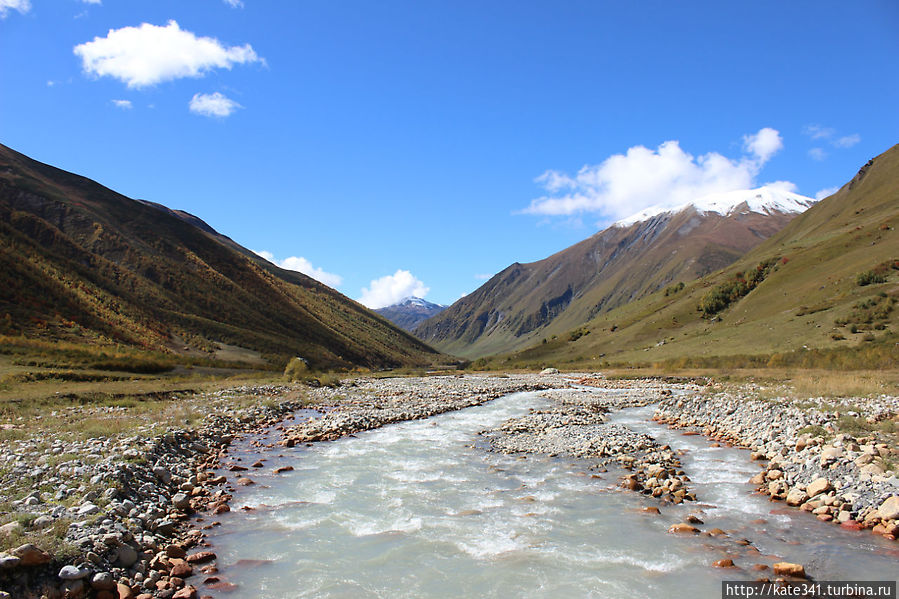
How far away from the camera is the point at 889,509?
1109 cm

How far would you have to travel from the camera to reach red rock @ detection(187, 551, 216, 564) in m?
9.86

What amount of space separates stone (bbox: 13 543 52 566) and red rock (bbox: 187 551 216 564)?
263 centimetres

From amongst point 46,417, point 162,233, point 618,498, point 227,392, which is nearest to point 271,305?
point 162,233

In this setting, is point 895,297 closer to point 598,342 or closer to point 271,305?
point 598,342

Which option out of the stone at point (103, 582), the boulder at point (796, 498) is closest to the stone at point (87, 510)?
the stone at point (103, 582)

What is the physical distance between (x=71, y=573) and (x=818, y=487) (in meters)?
17.4

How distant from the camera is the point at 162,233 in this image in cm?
13162

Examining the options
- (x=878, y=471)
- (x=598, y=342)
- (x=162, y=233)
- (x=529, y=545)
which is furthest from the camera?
(x=162, y=233)

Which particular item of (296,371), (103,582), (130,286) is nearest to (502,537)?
(103,582)

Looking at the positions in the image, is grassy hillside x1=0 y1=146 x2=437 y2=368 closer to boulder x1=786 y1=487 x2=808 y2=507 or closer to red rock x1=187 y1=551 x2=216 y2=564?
red rock x1=187 y1=551 x2=216 y2=564

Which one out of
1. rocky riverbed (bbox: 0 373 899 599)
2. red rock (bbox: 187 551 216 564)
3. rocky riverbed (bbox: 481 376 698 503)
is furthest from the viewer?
rocky riverbed (bbox: 481 376 698 503)

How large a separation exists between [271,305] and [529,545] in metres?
136

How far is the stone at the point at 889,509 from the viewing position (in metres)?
10.9

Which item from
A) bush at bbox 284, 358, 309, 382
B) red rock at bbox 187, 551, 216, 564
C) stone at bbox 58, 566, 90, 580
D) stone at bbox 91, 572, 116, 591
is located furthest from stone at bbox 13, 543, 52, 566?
bush at bbox 284, 358, 309, 382
